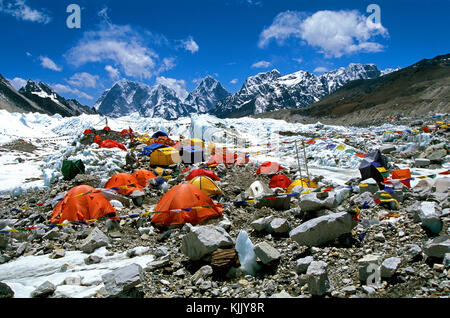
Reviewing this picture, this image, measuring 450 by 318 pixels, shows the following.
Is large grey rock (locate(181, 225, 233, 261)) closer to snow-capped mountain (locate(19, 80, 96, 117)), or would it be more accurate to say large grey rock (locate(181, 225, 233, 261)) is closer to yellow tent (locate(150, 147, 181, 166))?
yellow tent (locate(150, 147, 181, 166))

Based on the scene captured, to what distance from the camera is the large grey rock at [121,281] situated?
3867 millimetres

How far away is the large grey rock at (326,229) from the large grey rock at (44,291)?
14.2 feet

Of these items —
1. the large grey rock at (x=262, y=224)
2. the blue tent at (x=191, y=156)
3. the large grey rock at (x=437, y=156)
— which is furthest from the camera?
the blue tent at (x=191, y=156)

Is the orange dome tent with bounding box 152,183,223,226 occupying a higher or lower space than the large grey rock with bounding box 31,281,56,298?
higher

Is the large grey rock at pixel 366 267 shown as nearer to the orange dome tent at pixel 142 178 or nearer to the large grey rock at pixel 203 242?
the large grey rock at pixel 203 242

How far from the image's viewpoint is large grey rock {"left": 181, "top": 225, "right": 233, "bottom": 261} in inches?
192

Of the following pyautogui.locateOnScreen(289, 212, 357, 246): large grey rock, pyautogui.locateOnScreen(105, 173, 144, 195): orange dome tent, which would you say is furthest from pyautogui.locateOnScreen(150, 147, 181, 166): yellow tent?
pyautogui.locateOnScreen(289, 212, 357, 246): large grey rock

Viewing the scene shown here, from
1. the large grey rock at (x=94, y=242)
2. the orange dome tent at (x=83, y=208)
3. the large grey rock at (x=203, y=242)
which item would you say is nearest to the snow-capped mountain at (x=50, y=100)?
the orange dome tent at (x=83, y=208)

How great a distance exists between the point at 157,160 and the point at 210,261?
41.6 feet

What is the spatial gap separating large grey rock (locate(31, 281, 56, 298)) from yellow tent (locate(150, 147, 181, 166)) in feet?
40.9

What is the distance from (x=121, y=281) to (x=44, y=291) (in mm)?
1440

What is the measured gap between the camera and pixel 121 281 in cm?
391

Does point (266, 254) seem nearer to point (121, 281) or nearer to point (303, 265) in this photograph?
point (303, 265)

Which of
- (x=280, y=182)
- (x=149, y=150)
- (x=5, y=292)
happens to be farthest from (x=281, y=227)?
(x=149, y=150)
